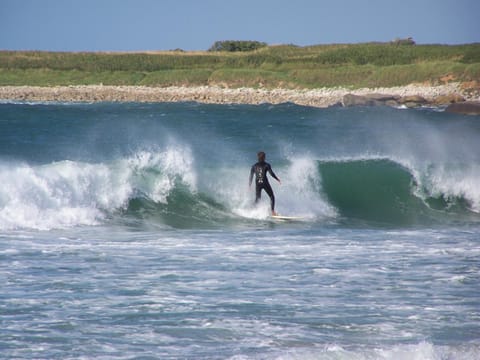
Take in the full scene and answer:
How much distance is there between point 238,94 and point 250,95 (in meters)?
1.23

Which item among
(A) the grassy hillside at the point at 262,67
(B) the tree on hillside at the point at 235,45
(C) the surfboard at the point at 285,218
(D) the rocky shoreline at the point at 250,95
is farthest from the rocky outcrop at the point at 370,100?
(B) the tree on hillside at the point at 235,45

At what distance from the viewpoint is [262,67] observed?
270 feet

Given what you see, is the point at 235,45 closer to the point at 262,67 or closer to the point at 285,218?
the point at 262,67

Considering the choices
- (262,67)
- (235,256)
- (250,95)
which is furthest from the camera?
(262,67)

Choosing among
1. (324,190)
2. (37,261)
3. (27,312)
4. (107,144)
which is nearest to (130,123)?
(107,144)

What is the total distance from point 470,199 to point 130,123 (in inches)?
933

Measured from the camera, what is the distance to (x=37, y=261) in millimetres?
11148

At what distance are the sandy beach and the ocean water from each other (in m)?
32.0

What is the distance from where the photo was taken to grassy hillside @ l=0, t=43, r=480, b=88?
7125 cm

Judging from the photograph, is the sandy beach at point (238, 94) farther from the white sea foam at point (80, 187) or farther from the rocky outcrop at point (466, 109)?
the white sea foam at point (80, 187)

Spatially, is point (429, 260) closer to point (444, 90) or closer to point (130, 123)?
point (130, 123)

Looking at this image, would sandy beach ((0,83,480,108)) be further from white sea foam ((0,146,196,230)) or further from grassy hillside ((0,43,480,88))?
white sea foam ((0,146,196,230))

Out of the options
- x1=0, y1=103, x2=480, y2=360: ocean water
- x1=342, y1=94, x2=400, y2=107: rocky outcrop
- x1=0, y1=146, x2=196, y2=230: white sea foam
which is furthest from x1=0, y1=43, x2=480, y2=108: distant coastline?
x1=0, y1=146, x2=196, y2=230: white sea foam

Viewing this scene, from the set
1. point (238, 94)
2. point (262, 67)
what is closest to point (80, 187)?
point (238, 94)
